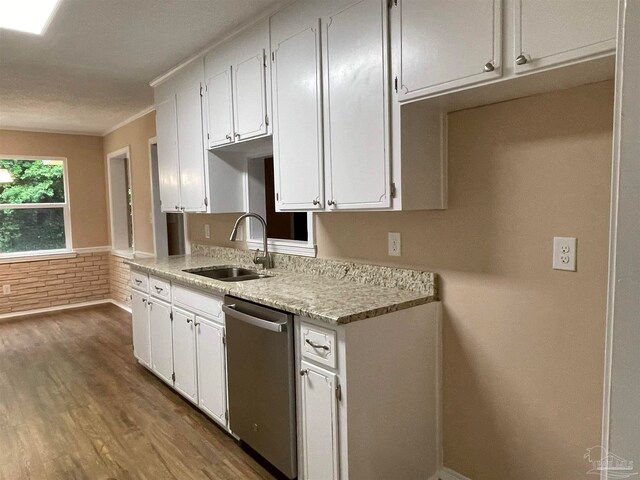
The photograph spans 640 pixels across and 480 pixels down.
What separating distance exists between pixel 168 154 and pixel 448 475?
9.88 ft

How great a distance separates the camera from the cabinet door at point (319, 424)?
179 centimetres

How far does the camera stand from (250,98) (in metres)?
2.63

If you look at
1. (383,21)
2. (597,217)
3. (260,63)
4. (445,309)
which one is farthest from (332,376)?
(260,63)

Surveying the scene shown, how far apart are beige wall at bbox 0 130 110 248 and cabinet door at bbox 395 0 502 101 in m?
5.53

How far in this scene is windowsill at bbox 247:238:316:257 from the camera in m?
2.74

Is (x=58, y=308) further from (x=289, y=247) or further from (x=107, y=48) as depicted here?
(x=289, y=247)

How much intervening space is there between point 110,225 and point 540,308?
5.87m

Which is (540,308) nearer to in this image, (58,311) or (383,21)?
(383,21)

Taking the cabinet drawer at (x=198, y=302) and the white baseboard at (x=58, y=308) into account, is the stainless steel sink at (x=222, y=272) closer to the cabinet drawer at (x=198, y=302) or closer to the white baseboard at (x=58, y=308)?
the cabinet drawer at (x=198, y=302)

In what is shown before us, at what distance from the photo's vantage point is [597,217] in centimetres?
155

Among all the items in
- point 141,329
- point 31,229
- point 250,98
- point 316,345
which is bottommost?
point 141,329

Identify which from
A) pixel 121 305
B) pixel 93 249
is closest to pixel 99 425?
pixel 121 305

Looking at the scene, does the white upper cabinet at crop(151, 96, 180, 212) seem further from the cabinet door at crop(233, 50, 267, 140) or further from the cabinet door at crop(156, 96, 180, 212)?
the cabinet door at crop(233, 50, 267, 140)

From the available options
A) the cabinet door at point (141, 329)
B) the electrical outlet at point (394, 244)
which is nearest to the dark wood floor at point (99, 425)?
the cabinet door at point (141, 329)
